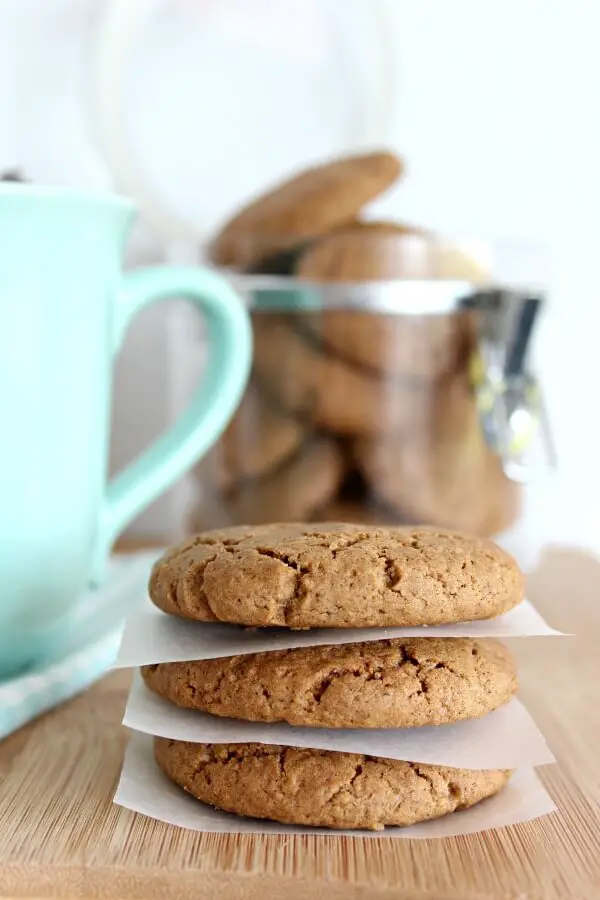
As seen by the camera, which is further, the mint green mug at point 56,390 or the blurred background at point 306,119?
the blurred background at point 306,119

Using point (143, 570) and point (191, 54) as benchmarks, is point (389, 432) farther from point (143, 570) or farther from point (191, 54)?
point (191, 54)

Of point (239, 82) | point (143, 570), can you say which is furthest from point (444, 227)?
point (143, 570)

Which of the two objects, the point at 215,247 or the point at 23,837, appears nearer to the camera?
the point at 23,837

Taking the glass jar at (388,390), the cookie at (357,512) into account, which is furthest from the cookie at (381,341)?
the cookie at (357,512)

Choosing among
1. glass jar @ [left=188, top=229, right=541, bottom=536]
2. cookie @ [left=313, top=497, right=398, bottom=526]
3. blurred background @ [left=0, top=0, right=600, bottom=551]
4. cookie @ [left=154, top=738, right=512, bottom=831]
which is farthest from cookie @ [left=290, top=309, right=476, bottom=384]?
cookie @ [left=154, top=738, right=512, bottom=831]

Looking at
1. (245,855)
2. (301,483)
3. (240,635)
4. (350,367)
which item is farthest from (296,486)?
(245,855)

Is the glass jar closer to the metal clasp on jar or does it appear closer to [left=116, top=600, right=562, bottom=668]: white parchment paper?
the metal clasp on jar

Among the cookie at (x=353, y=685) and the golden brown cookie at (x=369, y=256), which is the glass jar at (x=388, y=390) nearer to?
the golden brown cookie at (x=369, y=256)
